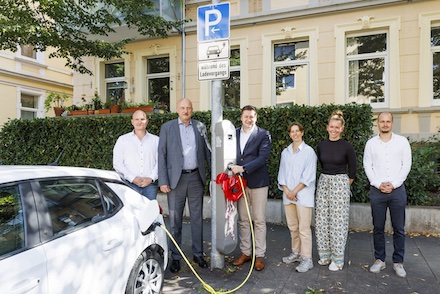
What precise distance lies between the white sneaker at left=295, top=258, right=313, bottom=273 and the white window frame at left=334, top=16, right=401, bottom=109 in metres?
6.18

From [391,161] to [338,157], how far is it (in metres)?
0.58

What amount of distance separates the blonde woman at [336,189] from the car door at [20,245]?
3.13m

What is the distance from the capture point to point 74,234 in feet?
7.61

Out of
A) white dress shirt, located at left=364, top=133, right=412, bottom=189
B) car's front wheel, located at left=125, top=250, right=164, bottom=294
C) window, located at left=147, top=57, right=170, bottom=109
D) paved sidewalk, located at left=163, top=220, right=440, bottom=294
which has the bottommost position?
paved sidewalk, located at left=163, top=220, right=440, bottom=294

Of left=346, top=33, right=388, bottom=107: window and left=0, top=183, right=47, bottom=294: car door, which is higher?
left=346, top=33, right=388, bottom=107: window

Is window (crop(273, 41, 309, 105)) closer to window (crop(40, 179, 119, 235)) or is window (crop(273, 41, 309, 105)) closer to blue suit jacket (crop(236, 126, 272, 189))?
blue suit jacket (crop(236, 126, 272, 189))

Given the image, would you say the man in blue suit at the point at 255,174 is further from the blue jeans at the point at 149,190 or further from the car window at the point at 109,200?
the car window at the point at 109,200

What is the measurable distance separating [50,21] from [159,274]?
23.0ft

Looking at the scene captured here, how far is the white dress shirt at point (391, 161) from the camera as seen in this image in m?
3.76

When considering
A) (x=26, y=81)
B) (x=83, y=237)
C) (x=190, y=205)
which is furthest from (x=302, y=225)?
(x=26, y=81)

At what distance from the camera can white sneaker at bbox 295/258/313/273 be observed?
12.9 ft

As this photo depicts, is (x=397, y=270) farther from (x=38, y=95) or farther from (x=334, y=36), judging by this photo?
(x=38, y=95)

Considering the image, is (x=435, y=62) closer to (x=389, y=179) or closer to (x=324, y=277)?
(x=389, y=179)

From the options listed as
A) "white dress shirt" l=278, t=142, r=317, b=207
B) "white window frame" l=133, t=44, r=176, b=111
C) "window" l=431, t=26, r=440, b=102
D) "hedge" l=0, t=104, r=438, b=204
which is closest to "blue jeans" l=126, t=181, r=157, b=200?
"white dress shirt" l=278, t=142, r=317, b=207
